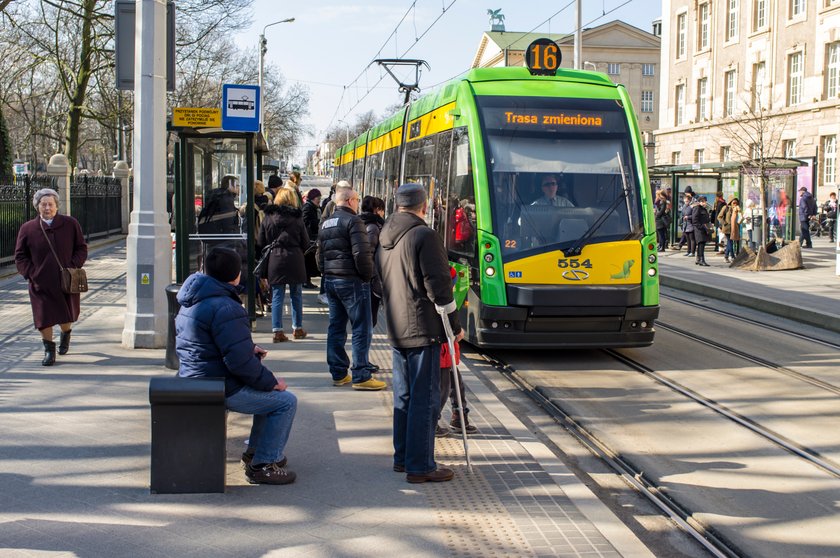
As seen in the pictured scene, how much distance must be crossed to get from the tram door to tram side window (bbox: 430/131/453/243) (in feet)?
7.33

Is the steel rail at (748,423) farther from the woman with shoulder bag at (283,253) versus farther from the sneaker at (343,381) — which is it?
the woman with shoulder bag at (283,253)

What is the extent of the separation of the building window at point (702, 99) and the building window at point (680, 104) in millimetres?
1716

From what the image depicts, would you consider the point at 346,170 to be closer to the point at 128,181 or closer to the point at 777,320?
the point at 128,181

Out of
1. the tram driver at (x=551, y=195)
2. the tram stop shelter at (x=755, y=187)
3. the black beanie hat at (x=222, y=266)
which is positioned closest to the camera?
the black beanie hat at (x=222, y=266)

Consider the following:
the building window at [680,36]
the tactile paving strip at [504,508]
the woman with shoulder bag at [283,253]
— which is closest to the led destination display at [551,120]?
the woman with shoulder bag at [283,253]

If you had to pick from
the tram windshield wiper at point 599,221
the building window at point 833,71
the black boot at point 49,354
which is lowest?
the black boot at point 49,354

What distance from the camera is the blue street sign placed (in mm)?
11070

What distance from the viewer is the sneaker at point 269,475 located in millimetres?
5523

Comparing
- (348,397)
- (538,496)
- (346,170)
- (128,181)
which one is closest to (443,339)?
(538,496)

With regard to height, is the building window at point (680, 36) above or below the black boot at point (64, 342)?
above

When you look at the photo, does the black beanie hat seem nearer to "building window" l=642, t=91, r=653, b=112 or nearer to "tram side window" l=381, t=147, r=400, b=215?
"tram side window" l=381, t=147, r=400, b=215

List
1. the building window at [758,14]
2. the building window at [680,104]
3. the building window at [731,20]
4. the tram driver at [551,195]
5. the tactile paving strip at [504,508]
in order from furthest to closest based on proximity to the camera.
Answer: the building window at [680,104]
the building window at [731,20]
the building window at [758,14]
the tram driver at [551,195]
the tactile paving strip at [504,508]

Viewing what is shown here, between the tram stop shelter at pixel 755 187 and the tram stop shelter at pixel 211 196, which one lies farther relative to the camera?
the tram stop shelter at pixel 755 187

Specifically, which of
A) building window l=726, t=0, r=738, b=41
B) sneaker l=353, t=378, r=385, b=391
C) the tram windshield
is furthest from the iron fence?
building window l=726, t=0, r=738, b=41
